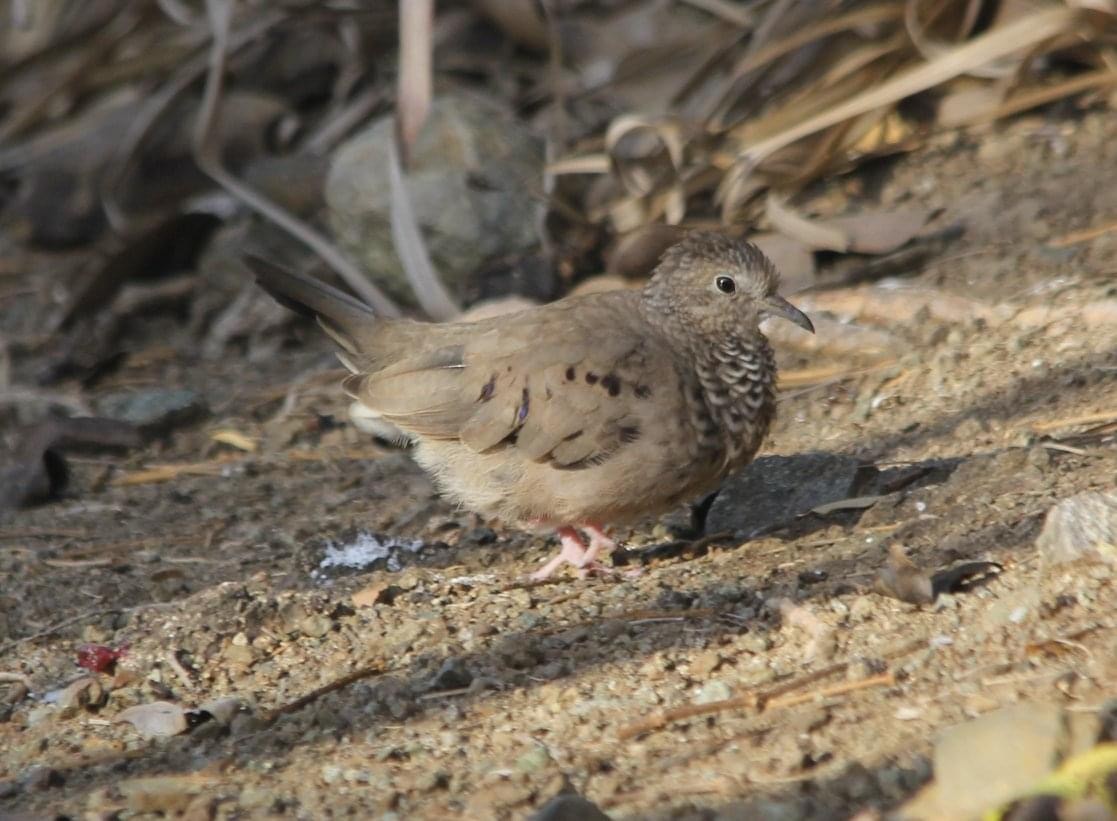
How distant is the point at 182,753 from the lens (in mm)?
3432

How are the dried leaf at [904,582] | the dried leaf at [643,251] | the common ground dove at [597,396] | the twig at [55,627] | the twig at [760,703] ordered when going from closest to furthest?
1. the twig at [760,703]
2. the dried leaf at [904,582]
3. the twig at [55,627]
4. the common ground dove at [597,396]
5. the dried leaf at [643,251]

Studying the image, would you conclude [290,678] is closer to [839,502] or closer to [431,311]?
[839,502]

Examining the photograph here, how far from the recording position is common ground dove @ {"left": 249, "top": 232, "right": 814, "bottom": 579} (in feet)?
14.0

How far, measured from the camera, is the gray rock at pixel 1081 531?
3422 mm

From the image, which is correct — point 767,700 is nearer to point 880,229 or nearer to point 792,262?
point 792,262

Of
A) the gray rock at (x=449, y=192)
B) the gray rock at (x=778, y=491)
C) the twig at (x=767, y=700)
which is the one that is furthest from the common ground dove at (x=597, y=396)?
the gray rock at (x=449, y=192)

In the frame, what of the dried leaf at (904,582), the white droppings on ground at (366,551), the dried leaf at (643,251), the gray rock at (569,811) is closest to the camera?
the gray rock at (569,811)

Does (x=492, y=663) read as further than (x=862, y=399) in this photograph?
No

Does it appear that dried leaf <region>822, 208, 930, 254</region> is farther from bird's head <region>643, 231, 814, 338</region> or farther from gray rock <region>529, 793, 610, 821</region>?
gray rock <region>529, 793, 610, 821</region>

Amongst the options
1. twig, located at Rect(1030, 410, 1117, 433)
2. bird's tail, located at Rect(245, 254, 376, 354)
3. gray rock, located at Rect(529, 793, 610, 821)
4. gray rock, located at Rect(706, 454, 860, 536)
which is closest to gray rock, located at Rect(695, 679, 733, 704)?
gray rock, located at Rect(529, 793, 610, 821)

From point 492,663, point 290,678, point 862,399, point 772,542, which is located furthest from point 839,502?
point 290,678

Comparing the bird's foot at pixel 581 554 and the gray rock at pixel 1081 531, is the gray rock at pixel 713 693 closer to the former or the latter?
the gray rock at pixel 1081 531

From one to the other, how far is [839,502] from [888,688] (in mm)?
1233

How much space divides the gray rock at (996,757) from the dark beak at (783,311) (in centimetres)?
205
